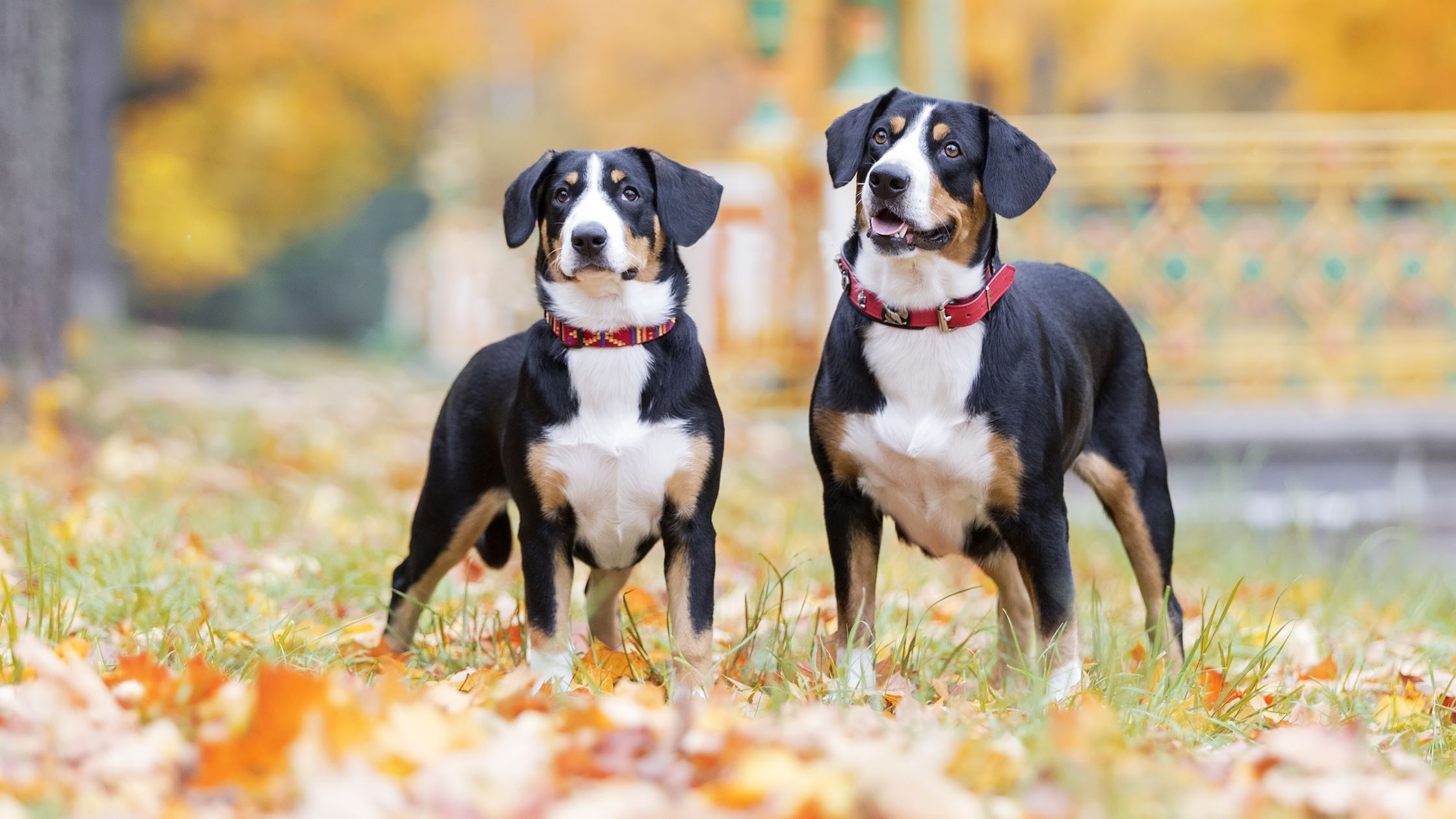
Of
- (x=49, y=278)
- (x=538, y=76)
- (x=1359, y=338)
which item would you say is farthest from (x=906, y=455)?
(x=538, y=76)

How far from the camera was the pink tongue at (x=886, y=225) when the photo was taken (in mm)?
3205

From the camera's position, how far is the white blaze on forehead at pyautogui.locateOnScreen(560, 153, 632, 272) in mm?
3207

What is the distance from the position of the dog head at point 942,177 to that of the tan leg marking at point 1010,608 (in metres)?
0.83

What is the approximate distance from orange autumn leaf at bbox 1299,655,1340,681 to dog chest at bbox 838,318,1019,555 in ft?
3.68

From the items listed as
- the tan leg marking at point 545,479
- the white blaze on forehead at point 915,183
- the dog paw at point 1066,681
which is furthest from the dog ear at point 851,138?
the dog paw at point 1066,681

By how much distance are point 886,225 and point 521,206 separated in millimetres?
907

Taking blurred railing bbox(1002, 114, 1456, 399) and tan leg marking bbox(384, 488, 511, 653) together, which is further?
blurred railing bbox(1002, 114, 1456, 399)

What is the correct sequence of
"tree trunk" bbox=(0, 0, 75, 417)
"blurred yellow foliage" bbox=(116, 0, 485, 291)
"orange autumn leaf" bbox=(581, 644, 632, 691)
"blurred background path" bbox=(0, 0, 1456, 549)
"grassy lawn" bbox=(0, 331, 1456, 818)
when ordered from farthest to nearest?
"blurred yellow foliage" bbox=(116, 0, 485, 291) < "blurred background path" bbox=(0, 0, 1456, 549) < "tree trunk" bbox=(0, 0, 75, 417) < "orange autumn leaf" bbox=(581, 644, 632, 691) < "grassy lawn" bbox=(0, 331, 1456, 818)

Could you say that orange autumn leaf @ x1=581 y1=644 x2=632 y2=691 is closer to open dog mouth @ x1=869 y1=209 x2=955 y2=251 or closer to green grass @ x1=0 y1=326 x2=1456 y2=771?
green grass @ x1=0 y1=326 x2=1456 y2=771

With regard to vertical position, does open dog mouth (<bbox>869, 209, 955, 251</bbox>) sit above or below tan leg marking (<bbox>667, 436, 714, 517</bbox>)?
above

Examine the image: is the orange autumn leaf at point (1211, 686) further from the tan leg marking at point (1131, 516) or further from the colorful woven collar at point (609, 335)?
the colorful woven collar at point (609, 335)

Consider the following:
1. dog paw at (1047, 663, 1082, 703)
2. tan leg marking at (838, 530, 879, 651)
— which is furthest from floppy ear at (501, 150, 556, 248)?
dog paw at (1047, 663, 1082, 703)

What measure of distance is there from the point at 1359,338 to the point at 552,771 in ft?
27.0

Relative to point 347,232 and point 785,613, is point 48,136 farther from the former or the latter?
point 347,232
